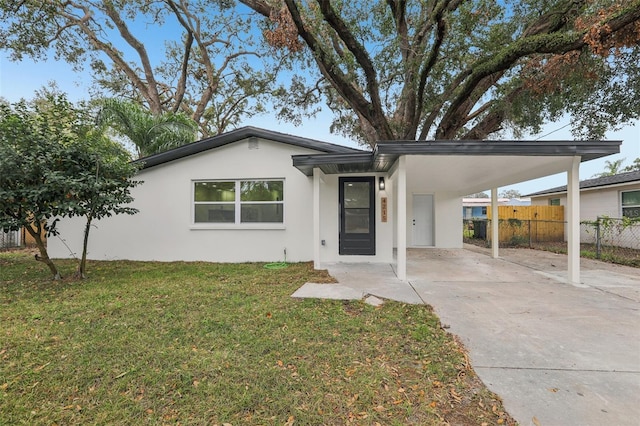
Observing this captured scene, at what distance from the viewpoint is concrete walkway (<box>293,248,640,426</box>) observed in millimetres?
2080

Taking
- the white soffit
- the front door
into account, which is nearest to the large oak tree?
the front door

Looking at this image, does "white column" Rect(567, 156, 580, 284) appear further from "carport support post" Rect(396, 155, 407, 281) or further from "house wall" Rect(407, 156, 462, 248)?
"house wall" Rect(407, 156, 462, 248)

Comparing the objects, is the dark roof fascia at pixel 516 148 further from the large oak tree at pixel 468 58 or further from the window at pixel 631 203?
the window at pixel 631 203

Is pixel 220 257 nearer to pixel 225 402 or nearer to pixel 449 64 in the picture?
pixel 225 402

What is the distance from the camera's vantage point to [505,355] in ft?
8.93

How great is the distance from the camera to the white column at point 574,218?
520cm

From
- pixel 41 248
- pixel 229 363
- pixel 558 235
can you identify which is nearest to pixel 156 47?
pixel 41 248

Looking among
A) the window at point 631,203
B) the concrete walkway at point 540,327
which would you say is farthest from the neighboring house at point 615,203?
the concrete walkway at point 540,327

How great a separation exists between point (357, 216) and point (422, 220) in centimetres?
536

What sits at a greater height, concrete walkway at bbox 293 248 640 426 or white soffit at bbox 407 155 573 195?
white soffit at bbox 407 155 573 195

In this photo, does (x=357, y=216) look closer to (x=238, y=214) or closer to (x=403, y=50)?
(x=238, y=214)

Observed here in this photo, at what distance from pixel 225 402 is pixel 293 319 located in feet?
4.96

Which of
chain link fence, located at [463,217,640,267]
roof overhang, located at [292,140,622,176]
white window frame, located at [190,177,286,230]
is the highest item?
roof overhang, located at [292,140,622,176]

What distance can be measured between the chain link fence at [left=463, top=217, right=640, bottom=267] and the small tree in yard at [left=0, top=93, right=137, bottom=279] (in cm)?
1278
